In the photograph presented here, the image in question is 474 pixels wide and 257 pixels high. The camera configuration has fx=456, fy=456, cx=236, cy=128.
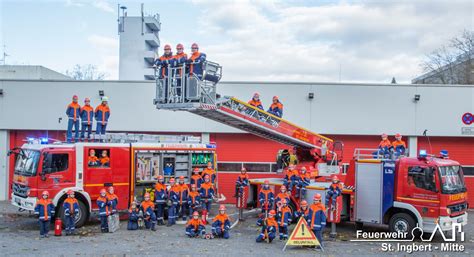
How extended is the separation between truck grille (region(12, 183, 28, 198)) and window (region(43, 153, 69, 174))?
2.62 ft

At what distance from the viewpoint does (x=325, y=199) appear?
1277 cm

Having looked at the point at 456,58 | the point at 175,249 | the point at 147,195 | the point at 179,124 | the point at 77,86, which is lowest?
the point at 175,249

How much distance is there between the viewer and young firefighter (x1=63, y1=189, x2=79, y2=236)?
12383 millimetres

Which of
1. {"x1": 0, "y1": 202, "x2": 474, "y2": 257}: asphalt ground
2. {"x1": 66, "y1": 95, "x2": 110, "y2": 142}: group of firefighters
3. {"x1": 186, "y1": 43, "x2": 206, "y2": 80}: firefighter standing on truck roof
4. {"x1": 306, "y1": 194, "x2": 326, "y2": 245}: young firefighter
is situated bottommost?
{"x1": 0, "y1": 202, "x2": 474, "y2": 257}: asphalt ground

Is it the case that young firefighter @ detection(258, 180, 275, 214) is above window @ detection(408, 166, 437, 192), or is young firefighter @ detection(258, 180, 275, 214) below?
below

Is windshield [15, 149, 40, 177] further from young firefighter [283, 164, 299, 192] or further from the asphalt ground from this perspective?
young firefighter [283, 164, 299, 192]

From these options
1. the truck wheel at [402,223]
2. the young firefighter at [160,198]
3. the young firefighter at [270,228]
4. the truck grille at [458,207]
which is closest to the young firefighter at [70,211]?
the young firefighter at [160,198]

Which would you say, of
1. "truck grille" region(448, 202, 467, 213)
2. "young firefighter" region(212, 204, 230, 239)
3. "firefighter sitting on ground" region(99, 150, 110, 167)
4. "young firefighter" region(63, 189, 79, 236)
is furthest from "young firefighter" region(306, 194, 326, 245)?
"firefighter sitting on ground" region(99, 150, 110, 167)

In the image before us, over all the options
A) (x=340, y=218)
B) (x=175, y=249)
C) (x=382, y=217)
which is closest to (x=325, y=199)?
(x=340, y=218)

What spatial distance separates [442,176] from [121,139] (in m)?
9.51

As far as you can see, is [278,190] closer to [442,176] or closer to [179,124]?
[442,176]

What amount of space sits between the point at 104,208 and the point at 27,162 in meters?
2.79

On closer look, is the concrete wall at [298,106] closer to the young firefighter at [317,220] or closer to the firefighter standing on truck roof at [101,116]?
the firefighter standing on truck roof at [101,116]

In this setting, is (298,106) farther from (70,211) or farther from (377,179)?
(70,211)
